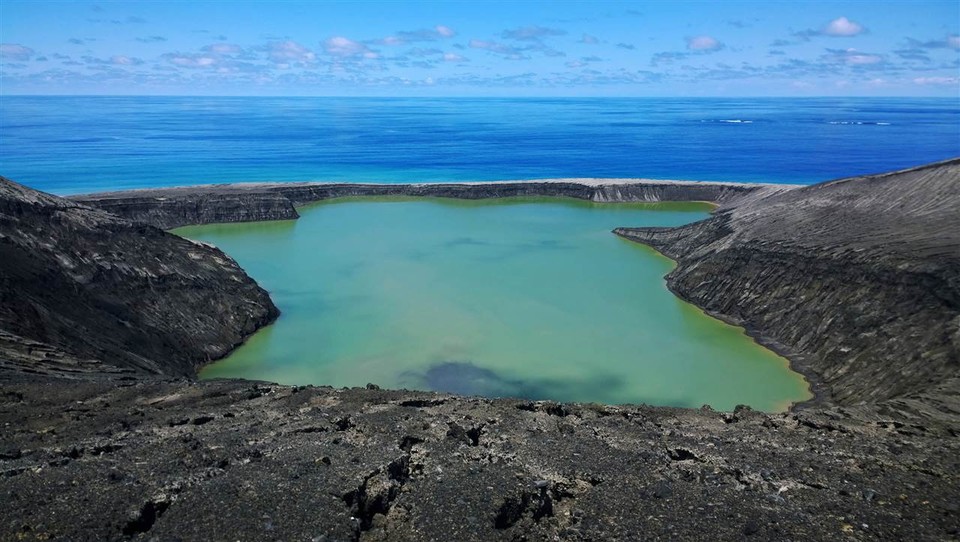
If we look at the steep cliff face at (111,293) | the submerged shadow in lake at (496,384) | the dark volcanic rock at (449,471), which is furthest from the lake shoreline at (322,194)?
the dark volcanic rock at (449,471)

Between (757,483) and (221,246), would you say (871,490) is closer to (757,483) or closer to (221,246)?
(757,483)

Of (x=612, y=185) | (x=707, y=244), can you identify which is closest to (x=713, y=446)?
(x=707, y=244)

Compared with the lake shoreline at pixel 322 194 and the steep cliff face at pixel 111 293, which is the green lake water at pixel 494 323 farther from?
the lake shoreline at pixel 322 194

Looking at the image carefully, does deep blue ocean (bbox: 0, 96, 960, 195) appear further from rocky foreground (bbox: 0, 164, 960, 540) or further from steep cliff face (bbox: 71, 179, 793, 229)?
rocky foreground (bbox: 0, 164, 960, 540)

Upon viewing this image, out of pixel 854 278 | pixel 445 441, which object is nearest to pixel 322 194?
pixel 854 278

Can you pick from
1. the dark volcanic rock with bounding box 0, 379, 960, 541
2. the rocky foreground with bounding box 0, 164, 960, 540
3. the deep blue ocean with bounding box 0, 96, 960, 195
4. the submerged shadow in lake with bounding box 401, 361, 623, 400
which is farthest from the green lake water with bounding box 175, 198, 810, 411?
the deep blue ocean with bounding box 0, 96, 960, 195

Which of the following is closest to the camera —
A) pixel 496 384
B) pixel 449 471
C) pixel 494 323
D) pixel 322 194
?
pixel 449 471

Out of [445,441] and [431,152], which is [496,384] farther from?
[431,152]
